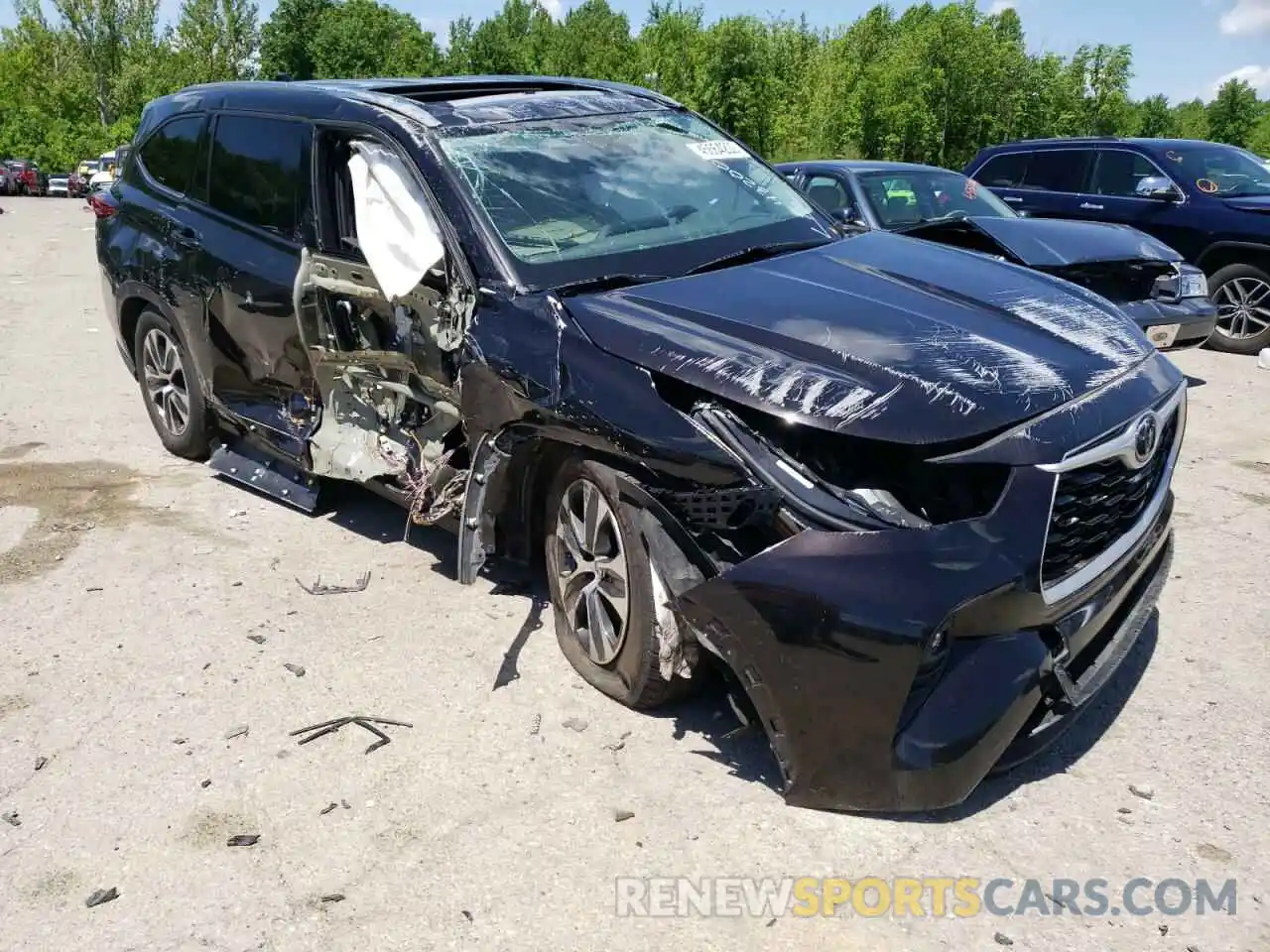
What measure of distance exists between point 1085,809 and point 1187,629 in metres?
1.42

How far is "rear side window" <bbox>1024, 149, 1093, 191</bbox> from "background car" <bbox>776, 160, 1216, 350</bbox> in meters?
2.53

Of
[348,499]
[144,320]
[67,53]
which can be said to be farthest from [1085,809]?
[67,53]

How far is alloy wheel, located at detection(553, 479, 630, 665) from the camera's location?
11.6ft

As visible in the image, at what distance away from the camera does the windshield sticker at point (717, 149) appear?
481cm

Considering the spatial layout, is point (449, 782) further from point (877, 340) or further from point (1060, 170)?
point (1060, 170)

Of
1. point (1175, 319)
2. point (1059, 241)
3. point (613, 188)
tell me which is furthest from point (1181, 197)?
point (613, 188)

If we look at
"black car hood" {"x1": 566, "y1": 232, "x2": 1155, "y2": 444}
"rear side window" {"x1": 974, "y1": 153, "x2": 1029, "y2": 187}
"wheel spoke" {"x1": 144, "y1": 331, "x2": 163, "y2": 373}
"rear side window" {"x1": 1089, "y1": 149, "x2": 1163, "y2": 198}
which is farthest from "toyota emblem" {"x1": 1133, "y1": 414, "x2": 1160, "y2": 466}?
"rear side window" {"x1": 974, "y1": 153, "x2": 1029, "y2": 187}

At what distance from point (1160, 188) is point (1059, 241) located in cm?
284

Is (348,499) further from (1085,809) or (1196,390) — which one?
(1196,390)

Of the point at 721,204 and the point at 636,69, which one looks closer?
the point at 721,204

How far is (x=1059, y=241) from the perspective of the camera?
7898 millimetres

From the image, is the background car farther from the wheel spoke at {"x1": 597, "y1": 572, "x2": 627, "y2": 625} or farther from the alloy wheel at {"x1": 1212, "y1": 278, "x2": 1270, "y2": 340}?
the wheel spoke at {"x1": 597, "y1": 572, "x2": 627, "y2": 625}

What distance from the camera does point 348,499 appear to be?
586 centimetres

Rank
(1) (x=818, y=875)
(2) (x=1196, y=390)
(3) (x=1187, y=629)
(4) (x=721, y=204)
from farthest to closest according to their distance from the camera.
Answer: (2) (x=1196, y=390)
(4) (x=721, y=204)
(3) (x=1187, y=629)
(1) (x=818, y=875)
